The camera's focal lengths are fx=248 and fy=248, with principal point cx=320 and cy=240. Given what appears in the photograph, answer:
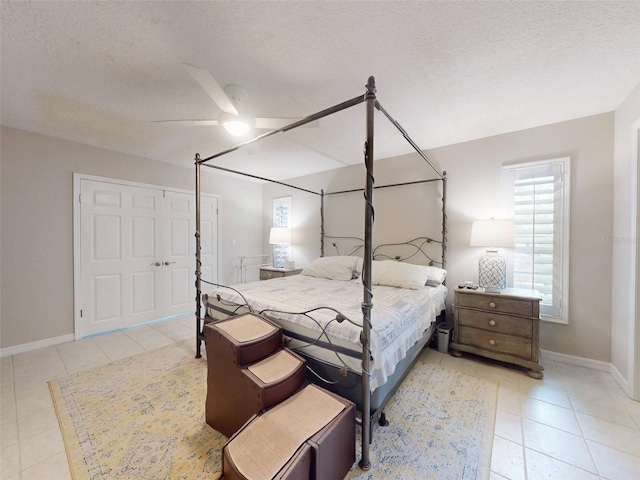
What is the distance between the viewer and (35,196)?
115 inches

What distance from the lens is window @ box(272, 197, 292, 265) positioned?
16.5 feet

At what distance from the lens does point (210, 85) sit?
158cm

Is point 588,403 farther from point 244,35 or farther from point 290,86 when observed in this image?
point 244,35

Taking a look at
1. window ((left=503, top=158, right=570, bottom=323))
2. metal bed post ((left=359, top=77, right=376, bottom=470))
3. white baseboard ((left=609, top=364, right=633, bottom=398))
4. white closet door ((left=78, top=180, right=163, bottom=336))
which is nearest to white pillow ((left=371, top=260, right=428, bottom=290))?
window ((left=503, top=158, right=570, bottom=323))

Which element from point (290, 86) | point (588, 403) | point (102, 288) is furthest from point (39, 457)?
point (588, 403)

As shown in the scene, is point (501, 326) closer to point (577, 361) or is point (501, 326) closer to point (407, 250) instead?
point (577, 361)

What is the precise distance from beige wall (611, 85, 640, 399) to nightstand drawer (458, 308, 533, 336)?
0.65 metres

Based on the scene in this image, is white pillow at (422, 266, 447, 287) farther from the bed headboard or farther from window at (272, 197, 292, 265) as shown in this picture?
window at (272, 197, 292, 265)

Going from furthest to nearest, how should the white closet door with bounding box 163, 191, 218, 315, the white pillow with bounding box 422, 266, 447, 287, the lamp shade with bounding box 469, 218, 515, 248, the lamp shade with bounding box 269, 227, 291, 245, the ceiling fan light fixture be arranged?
the lamp shade with bounding box 269, 227, 291, 245 < the white closet door with bounding box 163, 191, 218, 315 < the white pillow with bounding box 422, 266, 447, 287 < the lamp shade with bounding box 469, 218, 515, 248 < the ceiling fan light fixture

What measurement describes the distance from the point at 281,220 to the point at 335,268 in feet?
7.26

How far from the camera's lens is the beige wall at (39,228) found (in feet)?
9.09

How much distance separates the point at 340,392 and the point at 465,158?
2982mm

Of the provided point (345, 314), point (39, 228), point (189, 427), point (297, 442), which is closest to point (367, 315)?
point (345, 314)

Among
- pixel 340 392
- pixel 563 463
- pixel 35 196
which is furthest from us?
pixel 35 196
